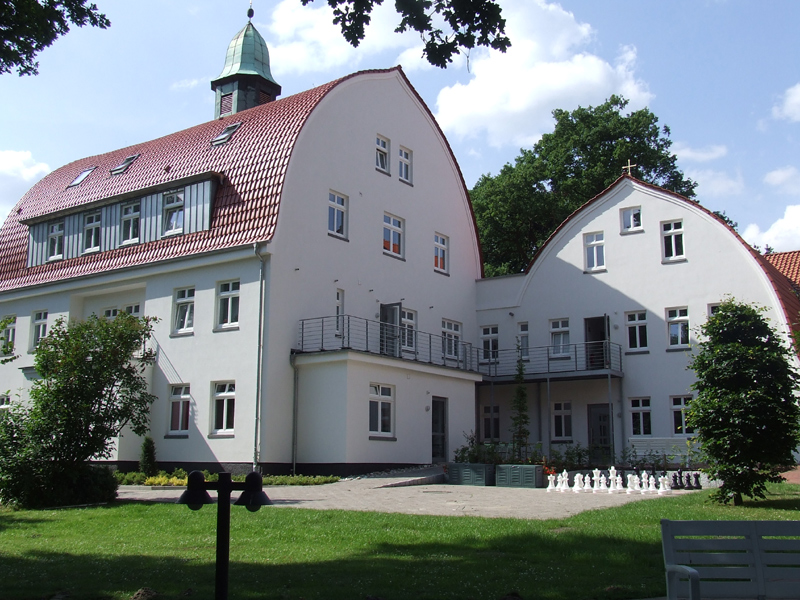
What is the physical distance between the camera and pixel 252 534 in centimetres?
1076

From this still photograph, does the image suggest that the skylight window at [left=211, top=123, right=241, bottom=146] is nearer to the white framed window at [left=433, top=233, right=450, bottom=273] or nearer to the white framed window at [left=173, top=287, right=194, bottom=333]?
the white framed window at [left=173, top=287, right=194, bottom=333]

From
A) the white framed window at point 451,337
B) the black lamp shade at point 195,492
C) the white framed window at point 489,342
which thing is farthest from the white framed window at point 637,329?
the black lamp shade at point 195,492

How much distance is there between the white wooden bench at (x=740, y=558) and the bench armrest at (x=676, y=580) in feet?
0.69

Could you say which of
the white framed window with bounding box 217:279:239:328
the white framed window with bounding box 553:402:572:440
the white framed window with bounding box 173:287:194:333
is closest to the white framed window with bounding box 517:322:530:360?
the white framed window with bounding box 553:402:572:440

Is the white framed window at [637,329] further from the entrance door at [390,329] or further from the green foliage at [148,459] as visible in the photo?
the green foliage at [148,459]

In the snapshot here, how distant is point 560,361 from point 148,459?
1458 cm

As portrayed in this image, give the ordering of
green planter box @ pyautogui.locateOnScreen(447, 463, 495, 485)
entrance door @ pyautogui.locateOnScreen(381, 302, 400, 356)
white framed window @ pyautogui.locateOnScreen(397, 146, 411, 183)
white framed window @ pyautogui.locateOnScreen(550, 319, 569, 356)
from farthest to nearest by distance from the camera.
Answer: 1. white framed window @ pyautogui.locateOnScreen(550, 319, 569, 356)
2. white framed window @ pyautogui.locateOnScreen(397, 146, 411, 183)
3. entrance door @ pyautogui.locateOnScreen(381, 302, 400, 356)
4. green planter box @ pyautogui.locateOnScreen(447, 463, 495, 485)

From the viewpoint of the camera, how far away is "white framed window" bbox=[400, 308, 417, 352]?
88.8 ft

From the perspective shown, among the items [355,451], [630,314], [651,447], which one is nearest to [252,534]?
[355,451]

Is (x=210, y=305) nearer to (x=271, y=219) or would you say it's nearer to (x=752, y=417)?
(x=271, y=219)

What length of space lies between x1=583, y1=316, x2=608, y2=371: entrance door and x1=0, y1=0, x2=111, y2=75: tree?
1992 cm

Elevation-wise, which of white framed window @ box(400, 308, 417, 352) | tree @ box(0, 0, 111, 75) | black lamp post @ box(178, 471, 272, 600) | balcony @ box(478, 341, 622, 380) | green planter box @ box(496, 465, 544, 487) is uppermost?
tree @ box(0, 0, 111, 75)

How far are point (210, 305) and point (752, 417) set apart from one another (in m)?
15.5

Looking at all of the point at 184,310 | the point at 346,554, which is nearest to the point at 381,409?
the point at 184,310
